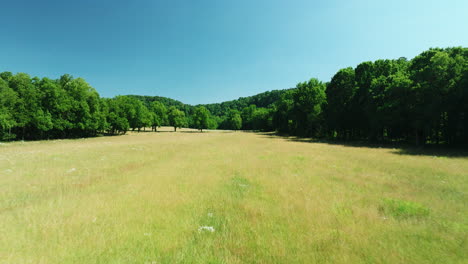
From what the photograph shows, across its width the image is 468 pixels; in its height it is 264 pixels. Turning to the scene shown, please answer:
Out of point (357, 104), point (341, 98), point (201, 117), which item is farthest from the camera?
point (201, 117)

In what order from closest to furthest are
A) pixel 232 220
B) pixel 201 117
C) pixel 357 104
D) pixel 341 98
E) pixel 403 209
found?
pixel 232 220, pixel 403 209, pixel 357 104, pixel 341 98, pixel 201 117

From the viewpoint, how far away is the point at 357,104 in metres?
48.2

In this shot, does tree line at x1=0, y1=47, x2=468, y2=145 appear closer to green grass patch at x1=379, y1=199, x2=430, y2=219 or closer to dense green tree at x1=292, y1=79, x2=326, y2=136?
dense green tree at x1=292, y1=79, x2=326, y2=136

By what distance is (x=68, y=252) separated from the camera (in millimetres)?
4738

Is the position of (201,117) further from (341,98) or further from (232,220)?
(232,220)

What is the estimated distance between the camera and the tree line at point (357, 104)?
31859 mm

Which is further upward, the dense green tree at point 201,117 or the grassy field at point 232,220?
the dense green tree at point 201,117

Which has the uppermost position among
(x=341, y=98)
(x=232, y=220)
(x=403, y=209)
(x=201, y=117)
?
(x=341, y=98)

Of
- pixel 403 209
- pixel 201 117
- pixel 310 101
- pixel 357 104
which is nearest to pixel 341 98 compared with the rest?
pixel 357 104

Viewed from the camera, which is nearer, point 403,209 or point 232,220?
point 232,220

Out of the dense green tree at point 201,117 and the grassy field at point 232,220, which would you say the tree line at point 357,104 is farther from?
the dense green tree at point 201,117

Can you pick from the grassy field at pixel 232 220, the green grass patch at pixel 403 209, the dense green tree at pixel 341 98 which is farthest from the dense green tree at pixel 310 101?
the green grass patch at pixel 403 209

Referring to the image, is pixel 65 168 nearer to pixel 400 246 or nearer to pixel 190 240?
pixel 190 240

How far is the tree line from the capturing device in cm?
3186
